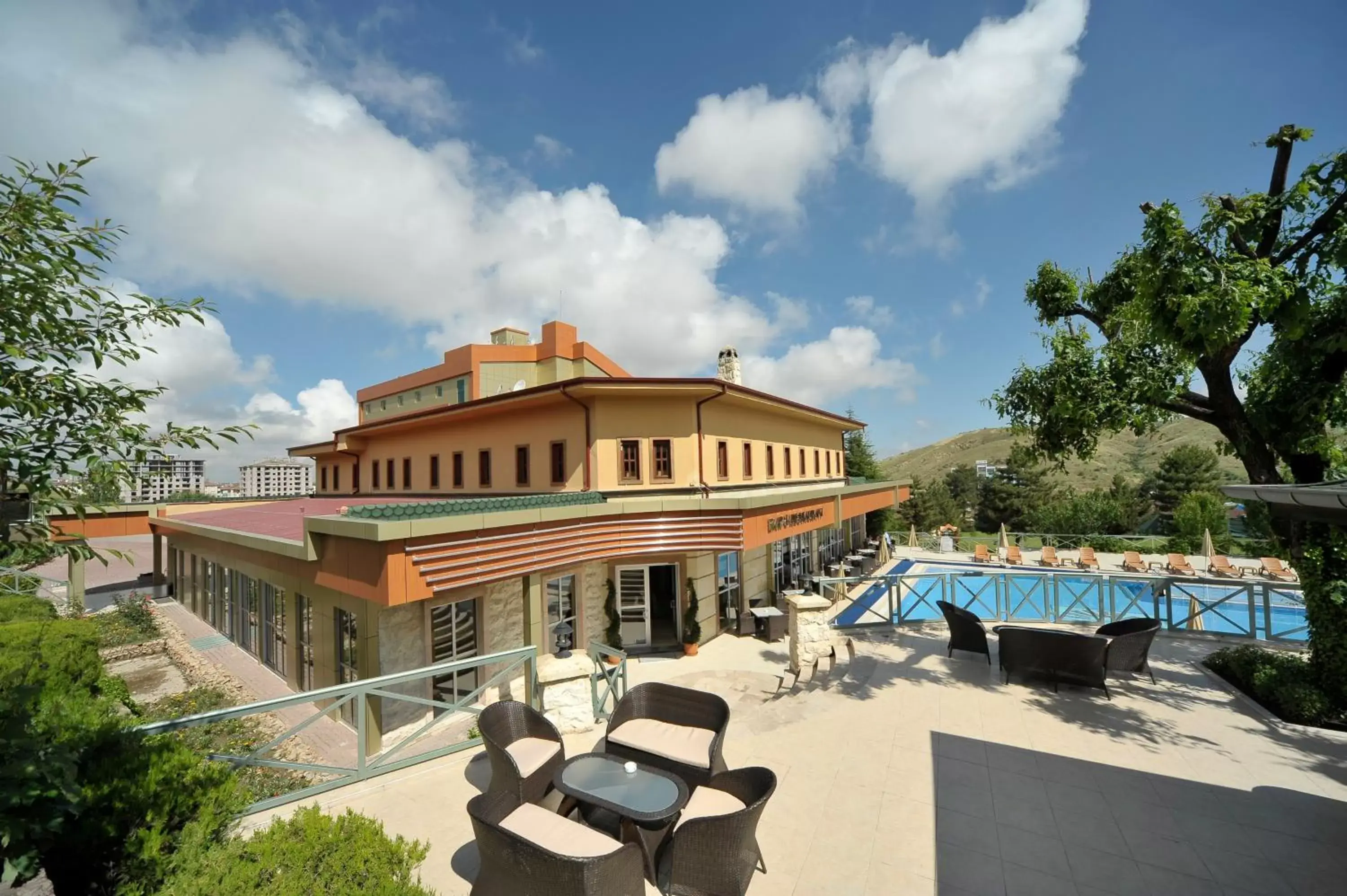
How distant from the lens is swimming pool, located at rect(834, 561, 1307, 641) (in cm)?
1157

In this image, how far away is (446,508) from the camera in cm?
889

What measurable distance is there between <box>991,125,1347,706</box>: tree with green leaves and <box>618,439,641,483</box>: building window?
946cm

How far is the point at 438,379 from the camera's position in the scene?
33.2 m

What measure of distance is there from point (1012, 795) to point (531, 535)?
8.03 metres

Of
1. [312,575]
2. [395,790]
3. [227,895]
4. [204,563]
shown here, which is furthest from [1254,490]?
[204,563]

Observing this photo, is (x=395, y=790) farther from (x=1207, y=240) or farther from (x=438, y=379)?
(x=438, y=379)

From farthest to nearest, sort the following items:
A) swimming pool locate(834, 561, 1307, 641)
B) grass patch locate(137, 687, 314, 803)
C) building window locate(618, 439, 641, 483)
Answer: building window locate(618, 439, 641, 483) → swimming pool locate(834, 561, 1307, 641) → grass patch locate(137, 687, 314, 803)

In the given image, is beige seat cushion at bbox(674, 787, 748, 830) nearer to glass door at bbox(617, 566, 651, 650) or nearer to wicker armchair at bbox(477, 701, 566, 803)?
wicker armchair at bbox(477, 701, 566, 803)

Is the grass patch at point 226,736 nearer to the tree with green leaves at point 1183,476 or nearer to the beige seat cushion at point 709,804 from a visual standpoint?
the beige seat cushion at point 709,804

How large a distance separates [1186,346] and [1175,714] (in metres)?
5.56

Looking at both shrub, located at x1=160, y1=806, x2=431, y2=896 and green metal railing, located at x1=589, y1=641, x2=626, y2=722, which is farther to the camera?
green metal railing, located at x1=589, y1=641, x2=626, y2=722

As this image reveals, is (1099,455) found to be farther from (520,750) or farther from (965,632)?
(520,750)

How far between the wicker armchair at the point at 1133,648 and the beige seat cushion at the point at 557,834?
8822 millimetres

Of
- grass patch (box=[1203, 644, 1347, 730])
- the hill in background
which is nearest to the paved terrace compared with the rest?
grass patch (box=[1203, 644, 1347, 730])
